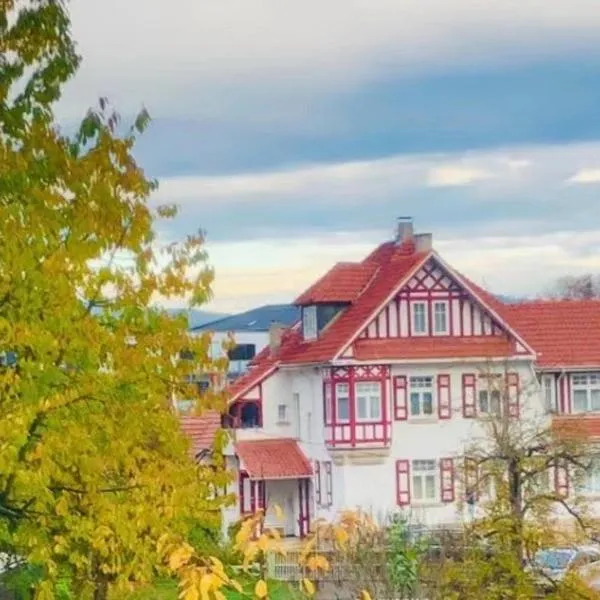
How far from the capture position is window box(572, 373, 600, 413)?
24500 mm

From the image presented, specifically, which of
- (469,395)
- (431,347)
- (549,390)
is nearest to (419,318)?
(431,347)

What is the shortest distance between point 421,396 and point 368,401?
3.21ft

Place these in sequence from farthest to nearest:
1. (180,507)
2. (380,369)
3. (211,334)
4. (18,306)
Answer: (380,369), (211,334), (180,507), (18,306)

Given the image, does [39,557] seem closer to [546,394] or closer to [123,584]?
[123,584]

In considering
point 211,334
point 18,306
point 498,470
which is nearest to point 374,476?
point 498,470

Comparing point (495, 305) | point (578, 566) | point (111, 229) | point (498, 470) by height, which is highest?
point (495, 305)

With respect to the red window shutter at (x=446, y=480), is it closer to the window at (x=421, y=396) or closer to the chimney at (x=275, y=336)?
the window at (x=421, y=396)

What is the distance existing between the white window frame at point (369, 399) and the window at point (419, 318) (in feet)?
3.33

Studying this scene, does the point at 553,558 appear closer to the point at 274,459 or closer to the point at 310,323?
the point at 274,459

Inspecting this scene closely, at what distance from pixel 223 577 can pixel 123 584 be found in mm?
3786

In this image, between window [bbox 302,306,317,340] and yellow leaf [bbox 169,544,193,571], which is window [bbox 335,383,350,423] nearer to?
window [bbox 302,306,317,340]

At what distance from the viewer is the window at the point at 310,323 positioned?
81.7 feet

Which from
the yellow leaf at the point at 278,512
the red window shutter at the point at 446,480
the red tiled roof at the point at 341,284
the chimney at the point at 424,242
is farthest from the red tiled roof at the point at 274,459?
the yellow leaf at the point at 278,512

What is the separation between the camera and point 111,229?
20.9 ft
